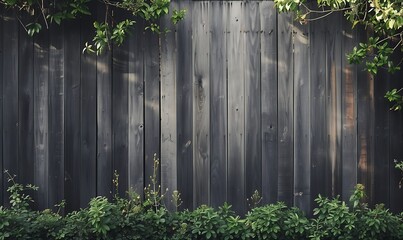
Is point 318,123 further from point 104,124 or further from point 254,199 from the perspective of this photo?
point 104,124

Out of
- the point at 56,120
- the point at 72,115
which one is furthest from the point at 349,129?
the point at 56,120

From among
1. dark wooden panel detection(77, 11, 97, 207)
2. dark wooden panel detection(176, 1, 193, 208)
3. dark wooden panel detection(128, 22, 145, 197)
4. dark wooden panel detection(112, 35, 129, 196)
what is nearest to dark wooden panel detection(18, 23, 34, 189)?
dark wooden panel detection(77, 11, 97, 207)

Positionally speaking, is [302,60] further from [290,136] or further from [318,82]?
[290,136]

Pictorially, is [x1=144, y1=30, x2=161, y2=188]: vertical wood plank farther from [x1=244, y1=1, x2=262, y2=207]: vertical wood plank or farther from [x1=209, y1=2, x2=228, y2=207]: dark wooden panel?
[x1=244, y1=1, x2=262, y2=207]: vertical wood plank

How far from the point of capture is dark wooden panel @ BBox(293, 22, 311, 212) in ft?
19.5

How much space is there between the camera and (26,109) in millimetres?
5922

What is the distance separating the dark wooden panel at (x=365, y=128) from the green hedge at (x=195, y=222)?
23 centimetres

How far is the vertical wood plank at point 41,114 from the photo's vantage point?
591cm

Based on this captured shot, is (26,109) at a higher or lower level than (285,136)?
higher

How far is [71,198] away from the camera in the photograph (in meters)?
5.91

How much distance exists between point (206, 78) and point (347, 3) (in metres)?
1.49

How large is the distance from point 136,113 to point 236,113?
929 millimetres

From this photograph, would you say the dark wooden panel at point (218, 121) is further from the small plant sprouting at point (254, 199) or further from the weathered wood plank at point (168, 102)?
the weathered wood plank at point (168, 102)

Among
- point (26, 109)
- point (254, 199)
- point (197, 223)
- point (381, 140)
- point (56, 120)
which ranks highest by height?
point (26, 109)
